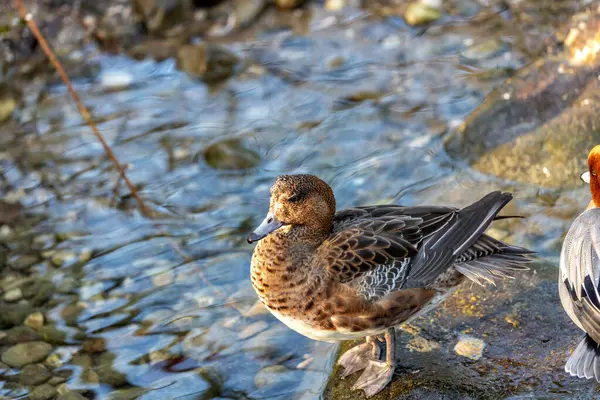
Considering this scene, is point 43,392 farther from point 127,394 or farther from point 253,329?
point 253,329

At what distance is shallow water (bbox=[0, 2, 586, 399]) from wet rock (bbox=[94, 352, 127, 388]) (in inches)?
0.5

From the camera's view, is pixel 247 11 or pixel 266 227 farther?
pixel 247 11

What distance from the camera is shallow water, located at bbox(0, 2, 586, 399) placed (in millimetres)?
4699

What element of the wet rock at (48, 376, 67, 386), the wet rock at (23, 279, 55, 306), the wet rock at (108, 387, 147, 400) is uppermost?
the wet rock at (23, 279, 55, 306)

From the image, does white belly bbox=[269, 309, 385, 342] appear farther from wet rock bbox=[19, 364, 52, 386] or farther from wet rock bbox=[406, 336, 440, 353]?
wet rock bbox=[19, 364, 52, 386]

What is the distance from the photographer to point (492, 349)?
3848mm

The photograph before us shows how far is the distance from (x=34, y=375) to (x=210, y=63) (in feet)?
13.5

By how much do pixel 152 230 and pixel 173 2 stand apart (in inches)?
143

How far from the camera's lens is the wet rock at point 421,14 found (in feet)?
26.7

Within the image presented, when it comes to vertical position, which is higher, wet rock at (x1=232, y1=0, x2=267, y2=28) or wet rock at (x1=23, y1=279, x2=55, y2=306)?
wet rock at (x1=232, y1=0, x2=267, y2=28)

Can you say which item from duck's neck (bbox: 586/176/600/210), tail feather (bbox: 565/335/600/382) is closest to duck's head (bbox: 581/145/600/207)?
duck's neck (bbox: 586/176/600/210)

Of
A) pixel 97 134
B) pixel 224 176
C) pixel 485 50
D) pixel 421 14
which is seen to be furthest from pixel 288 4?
pixel 97 134

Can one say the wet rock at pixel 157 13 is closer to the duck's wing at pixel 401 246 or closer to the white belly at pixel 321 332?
the duck's wing at pixel 401 246

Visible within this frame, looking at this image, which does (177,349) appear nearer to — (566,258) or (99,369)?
(99,369)
